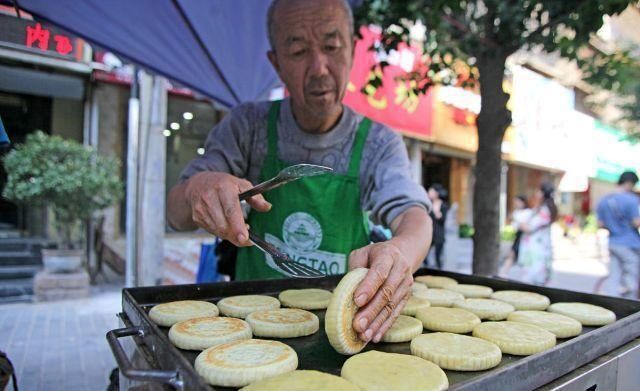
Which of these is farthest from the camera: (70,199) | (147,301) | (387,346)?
(70,199)

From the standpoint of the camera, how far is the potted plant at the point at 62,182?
540cm

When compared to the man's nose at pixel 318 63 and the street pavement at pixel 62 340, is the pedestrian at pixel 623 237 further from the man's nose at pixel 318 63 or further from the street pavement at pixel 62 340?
the street pavement at pixel 62 340

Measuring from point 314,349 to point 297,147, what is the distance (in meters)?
1.07

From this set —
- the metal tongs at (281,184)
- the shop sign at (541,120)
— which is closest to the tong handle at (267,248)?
the metal tongs at (281,184)

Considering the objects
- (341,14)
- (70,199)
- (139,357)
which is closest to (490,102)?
(341,14)

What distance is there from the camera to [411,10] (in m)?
2.77

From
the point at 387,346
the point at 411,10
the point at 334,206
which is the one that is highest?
the point at 411,10

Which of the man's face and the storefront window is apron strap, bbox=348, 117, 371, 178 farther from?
the storefront window

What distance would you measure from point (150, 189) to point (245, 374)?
4.62m

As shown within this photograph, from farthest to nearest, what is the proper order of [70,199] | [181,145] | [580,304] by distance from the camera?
[181,145]
[70,199]
[580,304]

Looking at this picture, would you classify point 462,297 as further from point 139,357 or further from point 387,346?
point 139,357

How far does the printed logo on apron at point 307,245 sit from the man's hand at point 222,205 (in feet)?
2.23

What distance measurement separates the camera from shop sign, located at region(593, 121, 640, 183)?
728 inches

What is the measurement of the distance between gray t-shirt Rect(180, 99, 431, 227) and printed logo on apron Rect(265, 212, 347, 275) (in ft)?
0.84
